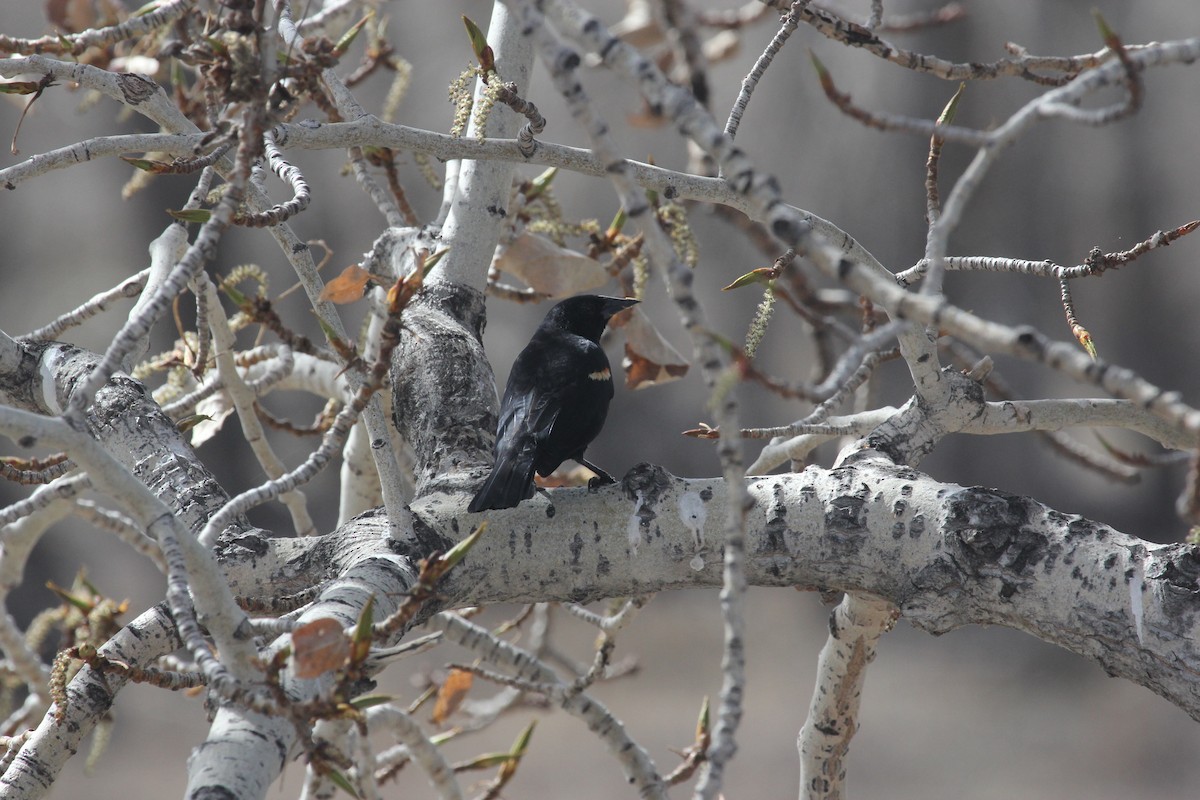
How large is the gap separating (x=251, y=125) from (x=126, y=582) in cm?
659

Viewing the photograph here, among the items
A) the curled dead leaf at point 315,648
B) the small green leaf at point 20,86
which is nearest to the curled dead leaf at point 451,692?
the curled dead leaf at point 315,648

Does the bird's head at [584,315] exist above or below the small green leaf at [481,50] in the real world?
above

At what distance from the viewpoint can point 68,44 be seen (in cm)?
122

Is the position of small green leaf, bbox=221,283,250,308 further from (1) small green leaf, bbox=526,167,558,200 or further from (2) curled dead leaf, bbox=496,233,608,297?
(1) small green leaf, bbox=526,167,558,200

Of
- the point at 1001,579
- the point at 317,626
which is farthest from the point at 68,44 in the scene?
the point at 1001,579

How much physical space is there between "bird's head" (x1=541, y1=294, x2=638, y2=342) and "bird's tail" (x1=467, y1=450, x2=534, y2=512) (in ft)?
2.65

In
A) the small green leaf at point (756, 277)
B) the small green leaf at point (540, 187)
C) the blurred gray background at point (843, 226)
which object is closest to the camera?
the small green leaf at point (756, 277)

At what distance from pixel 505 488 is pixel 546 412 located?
0.35 m

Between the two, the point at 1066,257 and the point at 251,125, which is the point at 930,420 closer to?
the point at 251,125

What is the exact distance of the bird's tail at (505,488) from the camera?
1365mm

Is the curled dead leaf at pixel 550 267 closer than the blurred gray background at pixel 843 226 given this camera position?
Yes

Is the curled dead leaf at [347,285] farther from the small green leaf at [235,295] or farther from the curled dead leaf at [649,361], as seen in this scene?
the curled dead leaf at [649,361]

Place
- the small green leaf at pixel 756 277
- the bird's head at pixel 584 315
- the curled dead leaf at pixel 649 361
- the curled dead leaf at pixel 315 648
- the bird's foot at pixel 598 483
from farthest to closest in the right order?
1. the bird's head at pixel 584 315
2. the curled dead leaf at pixel 649 361
3. the bird's foot at pixel 598 483
4. the small green leaf at pixel 756 277
5. the curled dead leaf at pixel 315 648

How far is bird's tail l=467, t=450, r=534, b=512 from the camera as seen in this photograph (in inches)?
53.7
